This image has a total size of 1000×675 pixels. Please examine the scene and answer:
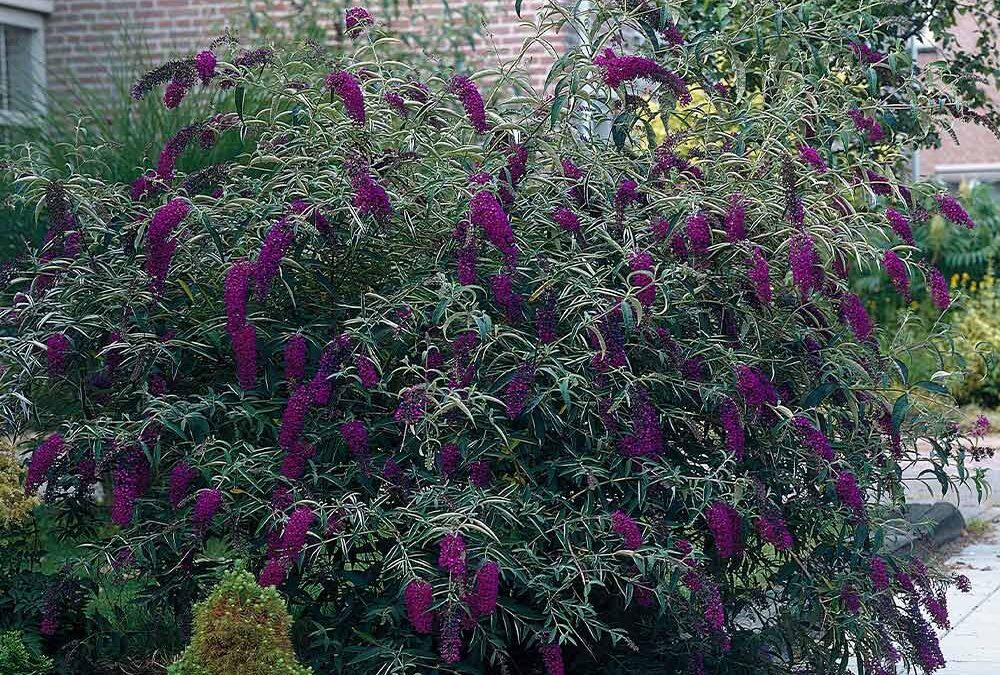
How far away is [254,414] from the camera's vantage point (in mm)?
3936

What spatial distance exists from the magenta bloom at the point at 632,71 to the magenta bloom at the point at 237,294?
1.21 meters

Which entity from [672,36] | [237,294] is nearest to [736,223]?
[672,36]

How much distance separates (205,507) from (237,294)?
568 mm

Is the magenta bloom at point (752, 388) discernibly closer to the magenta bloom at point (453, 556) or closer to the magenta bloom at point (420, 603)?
the magenta bloom at point (453, 556)

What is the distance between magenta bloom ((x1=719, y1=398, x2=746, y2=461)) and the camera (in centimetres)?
386

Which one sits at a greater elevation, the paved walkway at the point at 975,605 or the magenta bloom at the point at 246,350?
the magenta bloom at the point at 246,350

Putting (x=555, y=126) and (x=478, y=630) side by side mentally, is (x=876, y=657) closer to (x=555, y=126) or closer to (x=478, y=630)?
(x=478, y=630)

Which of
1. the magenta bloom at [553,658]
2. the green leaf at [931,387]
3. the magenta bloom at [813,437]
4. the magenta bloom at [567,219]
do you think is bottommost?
the magenta bloom at [553,658]

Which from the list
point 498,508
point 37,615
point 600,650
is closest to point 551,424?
point 498,508

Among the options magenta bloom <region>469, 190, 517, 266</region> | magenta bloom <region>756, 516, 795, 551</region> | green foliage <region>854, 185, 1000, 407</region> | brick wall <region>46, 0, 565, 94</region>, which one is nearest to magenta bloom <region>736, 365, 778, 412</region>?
magenta bloom <region>756, 516, 795, 551</region>

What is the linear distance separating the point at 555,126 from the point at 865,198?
1045mm

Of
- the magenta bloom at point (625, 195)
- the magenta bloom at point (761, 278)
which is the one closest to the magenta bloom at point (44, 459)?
the magenta bloom at point (625, 195)

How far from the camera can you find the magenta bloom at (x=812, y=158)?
14.2 ft

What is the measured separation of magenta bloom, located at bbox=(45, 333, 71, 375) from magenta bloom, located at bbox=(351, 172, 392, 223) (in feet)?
3.14
